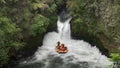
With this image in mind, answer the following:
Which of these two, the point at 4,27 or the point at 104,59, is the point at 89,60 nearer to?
the point at 104,59

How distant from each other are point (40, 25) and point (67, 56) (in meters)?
2.82

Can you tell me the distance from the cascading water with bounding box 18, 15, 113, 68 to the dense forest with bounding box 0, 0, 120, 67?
554mm

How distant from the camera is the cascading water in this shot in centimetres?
1628

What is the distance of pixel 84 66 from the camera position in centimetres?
1603

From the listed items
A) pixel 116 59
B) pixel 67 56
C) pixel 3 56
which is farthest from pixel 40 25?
pixel 116 59

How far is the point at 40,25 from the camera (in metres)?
17.8

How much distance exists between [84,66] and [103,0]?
480cm

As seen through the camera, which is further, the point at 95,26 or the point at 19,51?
the point at 95,26

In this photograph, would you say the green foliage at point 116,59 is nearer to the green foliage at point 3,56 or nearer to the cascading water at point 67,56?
the cascading water at point 67,56

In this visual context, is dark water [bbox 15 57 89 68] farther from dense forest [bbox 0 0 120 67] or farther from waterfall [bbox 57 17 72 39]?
waterfall [bbox 57 17 72 39]

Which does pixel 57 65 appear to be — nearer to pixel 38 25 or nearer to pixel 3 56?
pixel 38 25

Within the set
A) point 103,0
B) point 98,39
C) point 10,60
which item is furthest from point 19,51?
point 103,0

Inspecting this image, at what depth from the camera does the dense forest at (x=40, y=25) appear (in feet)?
50.1

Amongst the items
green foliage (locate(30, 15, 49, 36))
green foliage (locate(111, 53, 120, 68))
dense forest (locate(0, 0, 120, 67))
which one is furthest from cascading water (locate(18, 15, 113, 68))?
green foliage (locate(111, 53, 120, 68))
